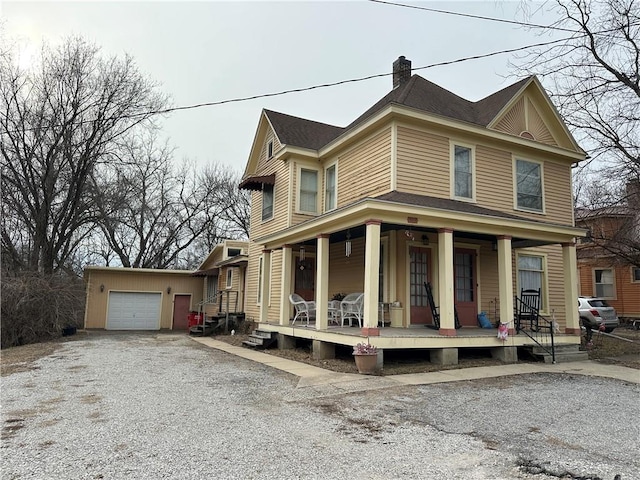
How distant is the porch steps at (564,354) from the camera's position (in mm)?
9875

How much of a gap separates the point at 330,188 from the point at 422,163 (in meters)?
3.53

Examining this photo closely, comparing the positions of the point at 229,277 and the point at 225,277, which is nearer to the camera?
the point at 229,277

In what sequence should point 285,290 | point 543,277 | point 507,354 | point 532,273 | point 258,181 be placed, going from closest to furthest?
point 507,354 → point 285,290 → point 532,273 → point 543,277 → point 258,181

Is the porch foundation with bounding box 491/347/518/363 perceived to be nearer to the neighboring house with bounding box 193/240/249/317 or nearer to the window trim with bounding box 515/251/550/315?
the window trim with bounding box 515/251/550/315

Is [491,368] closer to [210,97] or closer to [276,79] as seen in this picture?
[276,79]

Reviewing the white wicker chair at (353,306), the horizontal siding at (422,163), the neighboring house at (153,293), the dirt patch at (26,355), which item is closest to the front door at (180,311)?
the neighboring house at (153,293)

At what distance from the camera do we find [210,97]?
11.8 meters

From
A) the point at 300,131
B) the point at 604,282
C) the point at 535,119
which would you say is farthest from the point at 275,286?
the point at 604,282

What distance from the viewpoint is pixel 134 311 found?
2267cm

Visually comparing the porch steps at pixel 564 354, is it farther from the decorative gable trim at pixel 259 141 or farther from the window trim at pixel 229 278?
the window trim at pixel 229 278

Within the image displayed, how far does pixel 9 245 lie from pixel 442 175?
17.7 meters

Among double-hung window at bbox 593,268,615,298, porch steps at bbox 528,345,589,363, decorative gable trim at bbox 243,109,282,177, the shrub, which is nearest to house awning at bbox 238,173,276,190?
decorative gable trim at bbox 243,109,282,177

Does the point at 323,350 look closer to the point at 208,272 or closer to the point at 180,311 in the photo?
the point at 208,272

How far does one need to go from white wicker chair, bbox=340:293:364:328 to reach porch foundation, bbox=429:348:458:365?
5.78 ft
